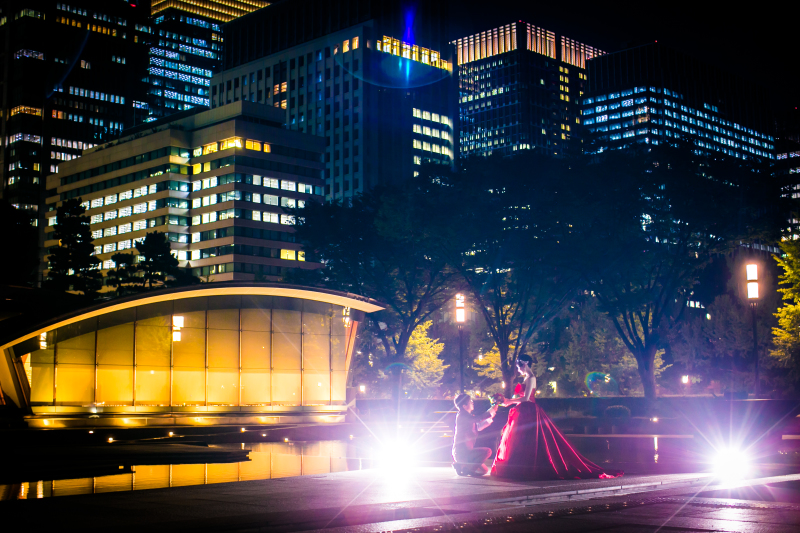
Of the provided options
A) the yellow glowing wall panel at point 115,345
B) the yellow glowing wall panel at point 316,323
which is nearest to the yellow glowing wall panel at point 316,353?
the yellow glowing wall panel at point 316,323

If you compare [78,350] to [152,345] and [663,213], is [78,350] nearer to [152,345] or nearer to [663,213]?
[152,345]

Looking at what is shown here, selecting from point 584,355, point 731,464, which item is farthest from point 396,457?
point 584,355

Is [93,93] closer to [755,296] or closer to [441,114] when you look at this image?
[441,114]

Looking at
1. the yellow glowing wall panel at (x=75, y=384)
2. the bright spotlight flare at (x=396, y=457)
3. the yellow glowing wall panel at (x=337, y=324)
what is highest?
the yellow glowing wall panel at (x=337, y=324)

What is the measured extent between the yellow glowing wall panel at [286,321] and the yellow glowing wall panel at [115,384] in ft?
26.0

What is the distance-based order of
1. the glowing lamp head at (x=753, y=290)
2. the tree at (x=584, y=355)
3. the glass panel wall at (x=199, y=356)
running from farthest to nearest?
the tree at (x=584, y=355)
the glass panel wall at (x=199, y=356)
the glowing lamp head at (x=753, y=290)

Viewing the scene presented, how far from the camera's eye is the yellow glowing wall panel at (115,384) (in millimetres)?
39031

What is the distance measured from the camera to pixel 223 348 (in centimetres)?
4228

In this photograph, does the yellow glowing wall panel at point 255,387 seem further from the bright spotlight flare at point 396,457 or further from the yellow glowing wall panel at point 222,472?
the yellow glowing wall panel at point 222,472

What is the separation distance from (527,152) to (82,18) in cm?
18134

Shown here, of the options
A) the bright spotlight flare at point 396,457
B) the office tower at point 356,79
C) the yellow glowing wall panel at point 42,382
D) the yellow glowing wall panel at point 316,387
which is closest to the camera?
the bright spotlight flare at point 396,457

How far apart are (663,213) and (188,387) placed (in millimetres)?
26043

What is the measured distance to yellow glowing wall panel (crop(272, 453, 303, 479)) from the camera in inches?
683

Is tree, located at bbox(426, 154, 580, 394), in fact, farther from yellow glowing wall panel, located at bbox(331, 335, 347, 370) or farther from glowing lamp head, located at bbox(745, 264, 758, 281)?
glowing lamp head, located at bbox(745, 264, 758, 281)
